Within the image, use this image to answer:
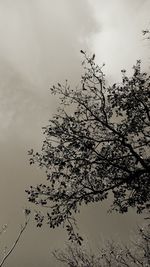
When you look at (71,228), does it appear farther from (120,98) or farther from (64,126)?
(120,98)

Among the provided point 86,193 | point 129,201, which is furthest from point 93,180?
point 129,201

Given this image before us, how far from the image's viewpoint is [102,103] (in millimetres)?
12758

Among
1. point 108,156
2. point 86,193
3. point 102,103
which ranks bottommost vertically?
point 86,193

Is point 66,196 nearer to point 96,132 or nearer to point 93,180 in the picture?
point 93,180

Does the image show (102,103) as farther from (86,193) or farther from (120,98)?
(86,193)

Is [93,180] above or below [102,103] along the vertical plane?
below

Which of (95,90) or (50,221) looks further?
(95,90)

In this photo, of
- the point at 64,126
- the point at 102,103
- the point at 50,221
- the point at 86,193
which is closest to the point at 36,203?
the point at 50,221

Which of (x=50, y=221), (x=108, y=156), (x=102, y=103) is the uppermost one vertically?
(x=102, y=103)

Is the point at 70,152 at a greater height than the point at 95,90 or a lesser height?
lesser

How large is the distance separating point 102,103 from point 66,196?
9.44ft

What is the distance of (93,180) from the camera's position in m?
12.5

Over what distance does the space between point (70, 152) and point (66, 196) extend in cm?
125

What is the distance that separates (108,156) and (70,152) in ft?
3.59
